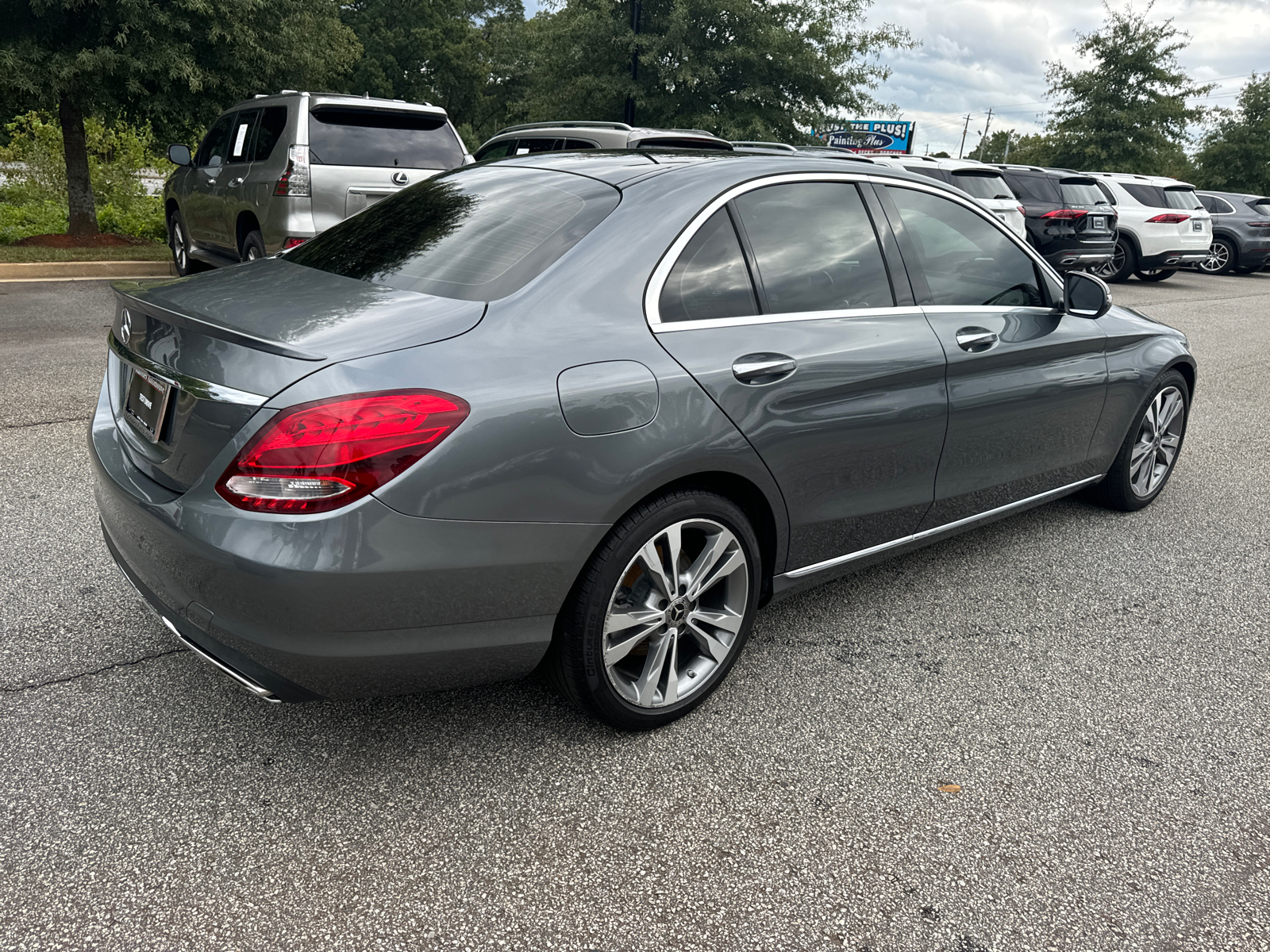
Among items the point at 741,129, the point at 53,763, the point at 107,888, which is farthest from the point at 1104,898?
the point at 741,129

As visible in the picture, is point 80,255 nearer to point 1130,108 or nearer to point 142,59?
point 142,59

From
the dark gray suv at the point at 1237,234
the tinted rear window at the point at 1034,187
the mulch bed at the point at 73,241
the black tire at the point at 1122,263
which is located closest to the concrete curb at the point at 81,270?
the mulch bed at the point at 73,241

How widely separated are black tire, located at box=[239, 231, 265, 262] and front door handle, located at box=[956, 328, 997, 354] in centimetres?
682

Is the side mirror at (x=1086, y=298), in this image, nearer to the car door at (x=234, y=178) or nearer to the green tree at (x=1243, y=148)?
the car door at (x=234, y=178)

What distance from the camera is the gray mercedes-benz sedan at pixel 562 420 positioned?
2201 mm

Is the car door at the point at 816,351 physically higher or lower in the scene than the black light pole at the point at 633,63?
lower

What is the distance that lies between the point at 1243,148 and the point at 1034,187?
2705 centimetres

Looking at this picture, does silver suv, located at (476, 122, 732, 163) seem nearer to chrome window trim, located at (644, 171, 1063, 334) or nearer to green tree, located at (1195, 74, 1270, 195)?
chrome window trim, located at (644, 171, 1063, 334)

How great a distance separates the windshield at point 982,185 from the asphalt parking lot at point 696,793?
398 inches

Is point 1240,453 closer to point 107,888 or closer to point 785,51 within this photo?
point 107,888

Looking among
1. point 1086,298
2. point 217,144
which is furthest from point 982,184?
point 1086,298

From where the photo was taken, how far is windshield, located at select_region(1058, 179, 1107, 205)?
15.3 metres

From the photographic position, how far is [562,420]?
2379 millimetres

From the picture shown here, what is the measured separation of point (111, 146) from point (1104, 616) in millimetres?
19960
